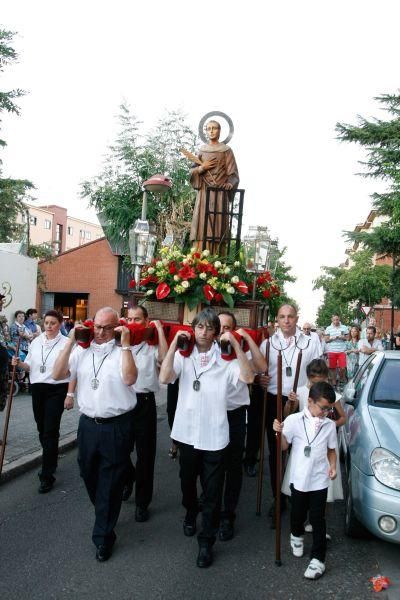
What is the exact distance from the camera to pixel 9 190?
2317 cm

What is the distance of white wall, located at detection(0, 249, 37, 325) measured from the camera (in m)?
13.5

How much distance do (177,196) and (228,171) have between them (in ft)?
59.3

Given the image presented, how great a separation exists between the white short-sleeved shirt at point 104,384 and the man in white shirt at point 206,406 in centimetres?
34

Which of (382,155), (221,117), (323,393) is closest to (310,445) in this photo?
(323,393)

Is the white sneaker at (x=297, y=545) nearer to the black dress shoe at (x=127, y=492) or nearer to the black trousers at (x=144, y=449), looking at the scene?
the black trousers at (x=144, y=449)

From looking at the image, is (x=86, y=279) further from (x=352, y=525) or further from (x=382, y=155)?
(x=352, y=525)

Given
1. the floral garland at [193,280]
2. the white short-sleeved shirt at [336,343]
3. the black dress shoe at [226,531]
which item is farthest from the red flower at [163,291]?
the white short-sleeved shirt at [336,343]

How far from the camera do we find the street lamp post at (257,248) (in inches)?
256

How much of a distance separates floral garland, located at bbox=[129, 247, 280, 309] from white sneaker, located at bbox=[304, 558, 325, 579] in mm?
2612

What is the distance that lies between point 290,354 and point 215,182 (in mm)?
2681

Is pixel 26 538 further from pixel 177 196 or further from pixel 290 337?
pixel 177 196

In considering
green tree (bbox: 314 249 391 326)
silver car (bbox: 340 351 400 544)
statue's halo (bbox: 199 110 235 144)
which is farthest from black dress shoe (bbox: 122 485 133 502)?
green tree (bbox: 314 249 391 326)

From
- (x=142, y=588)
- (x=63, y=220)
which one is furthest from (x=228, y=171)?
(x=63, y=220)

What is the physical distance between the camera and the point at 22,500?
227 inches
